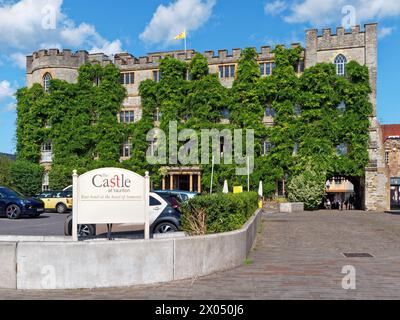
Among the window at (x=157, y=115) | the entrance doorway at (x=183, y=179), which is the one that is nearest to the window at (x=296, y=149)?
the entrance doorway at (x=183, y=179)

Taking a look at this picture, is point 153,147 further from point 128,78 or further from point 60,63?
point 60,63

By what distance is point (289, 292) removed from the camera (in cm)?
705

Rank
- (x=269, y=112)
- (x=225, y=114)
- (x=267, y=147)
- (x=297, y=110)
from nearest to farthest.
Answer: (x=297, y=110)
(x=267, y=147)
(x=269, y=112)
(x=225, y=114)

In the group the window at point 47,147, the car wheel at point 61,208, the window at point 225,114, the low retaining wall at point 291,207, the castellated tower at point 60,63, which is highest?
the castellated tower at point 60,63

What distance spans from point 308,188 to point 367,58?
12155 millimetres

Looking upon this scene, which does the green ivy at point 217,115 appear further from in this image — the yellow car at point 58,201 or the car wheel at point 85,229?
the car wheel at point 85,229

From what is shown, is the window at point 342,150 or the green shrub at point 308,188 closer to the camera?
the green shrub at point 308,188

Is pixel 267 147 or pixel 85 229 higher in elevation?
pixel 267 147

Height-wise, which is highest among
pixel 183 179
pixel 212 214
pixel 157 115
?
pixel 157 115

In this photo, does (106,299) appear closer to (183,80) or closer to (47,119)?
(183,80)

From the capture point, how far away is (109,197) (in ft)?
28.5

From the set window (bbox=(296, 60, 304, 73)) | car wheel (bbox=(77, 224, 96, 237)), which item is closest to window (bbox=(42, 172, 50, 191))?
window (bbox=(296, 60, 304, 73))

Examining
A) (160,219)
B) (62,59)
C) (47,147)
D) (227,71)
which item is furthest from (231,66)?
(160,219)

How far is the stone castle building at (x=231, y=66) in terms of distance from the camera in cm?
3641
